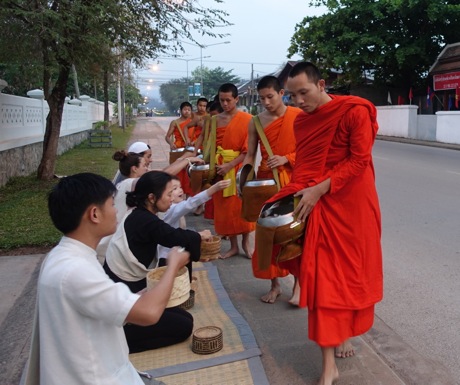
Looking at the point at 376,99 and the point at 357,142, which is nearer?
the point at 357,142

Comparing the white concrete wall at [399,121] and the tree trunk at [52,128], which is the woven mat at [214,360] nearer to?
the tree trunk at [52,128]

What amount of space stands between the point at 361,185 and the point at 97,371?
1.72m

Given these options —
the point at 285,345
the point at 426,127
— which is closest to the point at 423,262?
the point at 285,345

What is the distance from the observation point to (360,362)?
2.95 metres

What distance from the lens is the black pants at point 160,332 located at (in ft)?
10.2

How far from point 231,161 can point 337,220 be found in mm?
2407

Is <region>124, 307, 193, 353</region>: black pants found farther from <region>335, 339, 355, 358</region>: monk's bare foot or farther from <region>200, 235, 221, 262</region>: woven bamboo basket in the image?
<region>335, 339, 355, 358</region>: monk's bare foot

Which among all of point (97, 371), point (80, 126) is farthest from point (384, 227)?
point (80, 126)

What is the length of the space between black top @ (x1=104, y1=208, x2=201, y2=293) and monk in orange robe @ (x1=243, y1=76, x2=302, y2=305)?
1.04m

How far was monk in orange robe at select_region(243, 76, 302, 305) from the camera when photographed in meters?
3.86

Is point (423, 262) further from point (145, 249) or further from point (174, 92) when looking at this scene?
point (174, 92)

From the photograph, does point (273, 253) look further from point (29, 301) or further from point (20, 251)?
point (20, 251)

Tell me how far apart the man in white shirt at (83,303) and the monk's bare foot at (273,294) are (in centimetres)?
219

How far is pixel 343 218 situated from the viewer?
2.69 m
